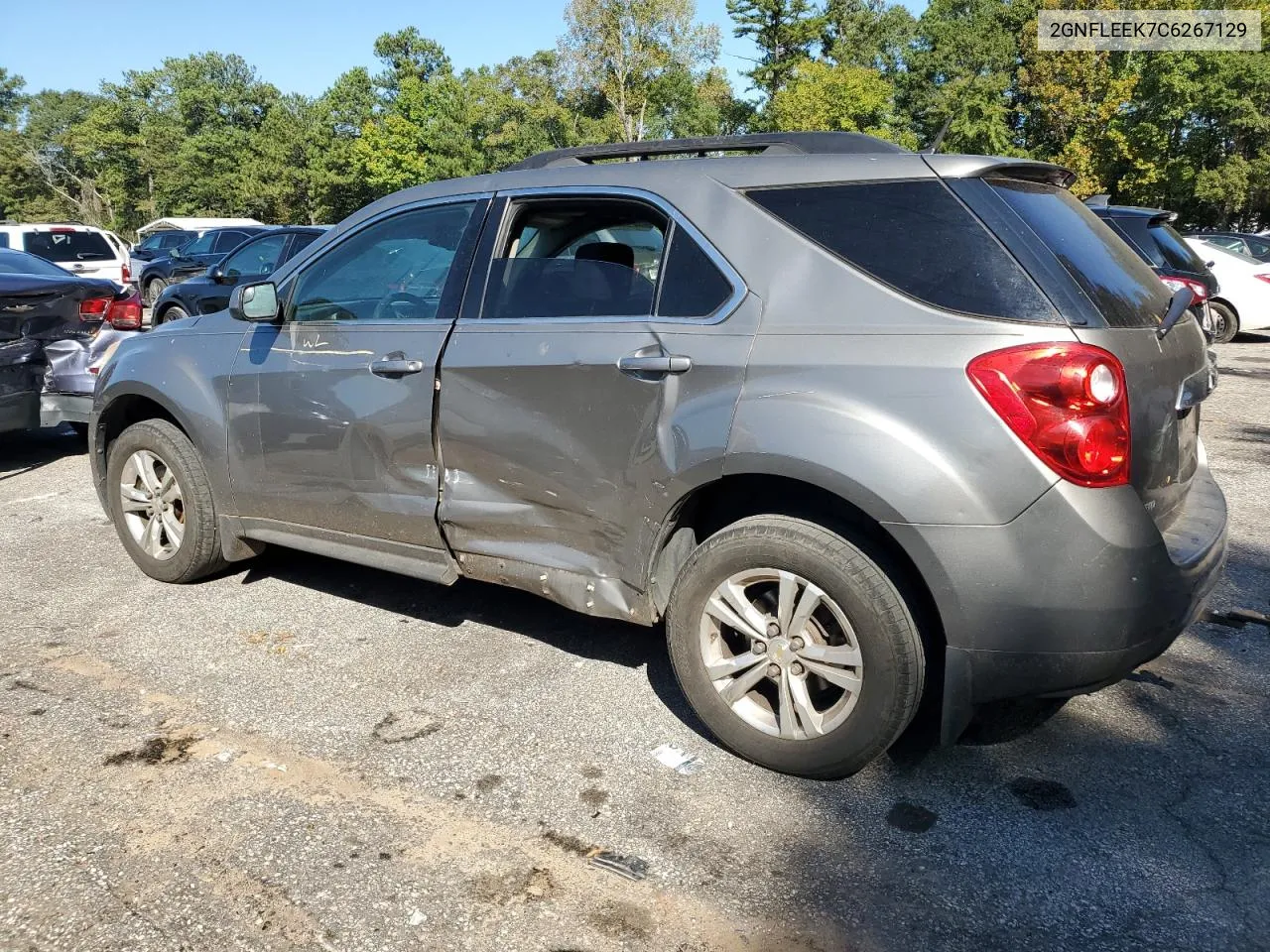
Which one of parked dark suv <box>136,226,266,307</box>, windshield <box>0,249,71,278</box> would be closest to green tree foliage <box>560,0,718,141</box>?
parked dark suv <box>136,226,266,307</box>

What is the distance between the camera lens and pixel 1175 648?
392 centimetres

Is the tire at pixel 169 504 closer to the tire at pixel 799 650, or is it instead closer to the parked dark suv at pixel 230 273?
the tire at pixel 799 650

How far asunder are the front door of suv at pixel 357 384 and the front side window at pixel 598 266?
0.20m

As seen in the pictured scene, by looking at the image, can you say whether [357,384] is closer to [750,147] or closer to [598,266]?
[598,266]

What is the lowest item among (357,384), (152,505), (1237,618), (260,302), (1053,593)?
(1237,618)

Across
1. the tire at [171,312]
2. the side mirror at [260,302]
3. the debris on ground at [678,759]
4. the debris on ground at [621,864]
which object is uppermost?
the side mirror at [260,302]

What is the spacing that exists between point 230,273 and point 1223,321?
A: 13.4 m

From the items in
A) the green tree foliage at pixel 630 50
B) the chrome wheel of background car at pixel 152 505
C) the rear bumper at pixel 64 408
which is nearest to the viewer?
the chrome wheel of background car at pixel 152 505

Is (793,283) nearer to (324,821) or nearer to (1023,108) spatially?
(324,821)

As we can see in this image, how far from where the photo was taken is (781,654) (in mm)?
2994

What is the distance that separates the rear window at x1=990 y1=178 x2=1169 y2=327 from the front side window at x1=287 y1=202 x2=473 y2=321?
6.45ft

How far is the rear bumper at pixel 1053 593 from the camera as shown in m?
2.57

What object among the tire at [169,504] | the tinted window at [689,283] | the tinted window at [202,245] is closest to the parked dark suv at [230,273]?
the tinted window at [202,245]

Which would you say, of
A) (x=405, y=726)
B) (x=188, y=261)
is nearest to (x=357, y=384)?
(x=405, y=726)
